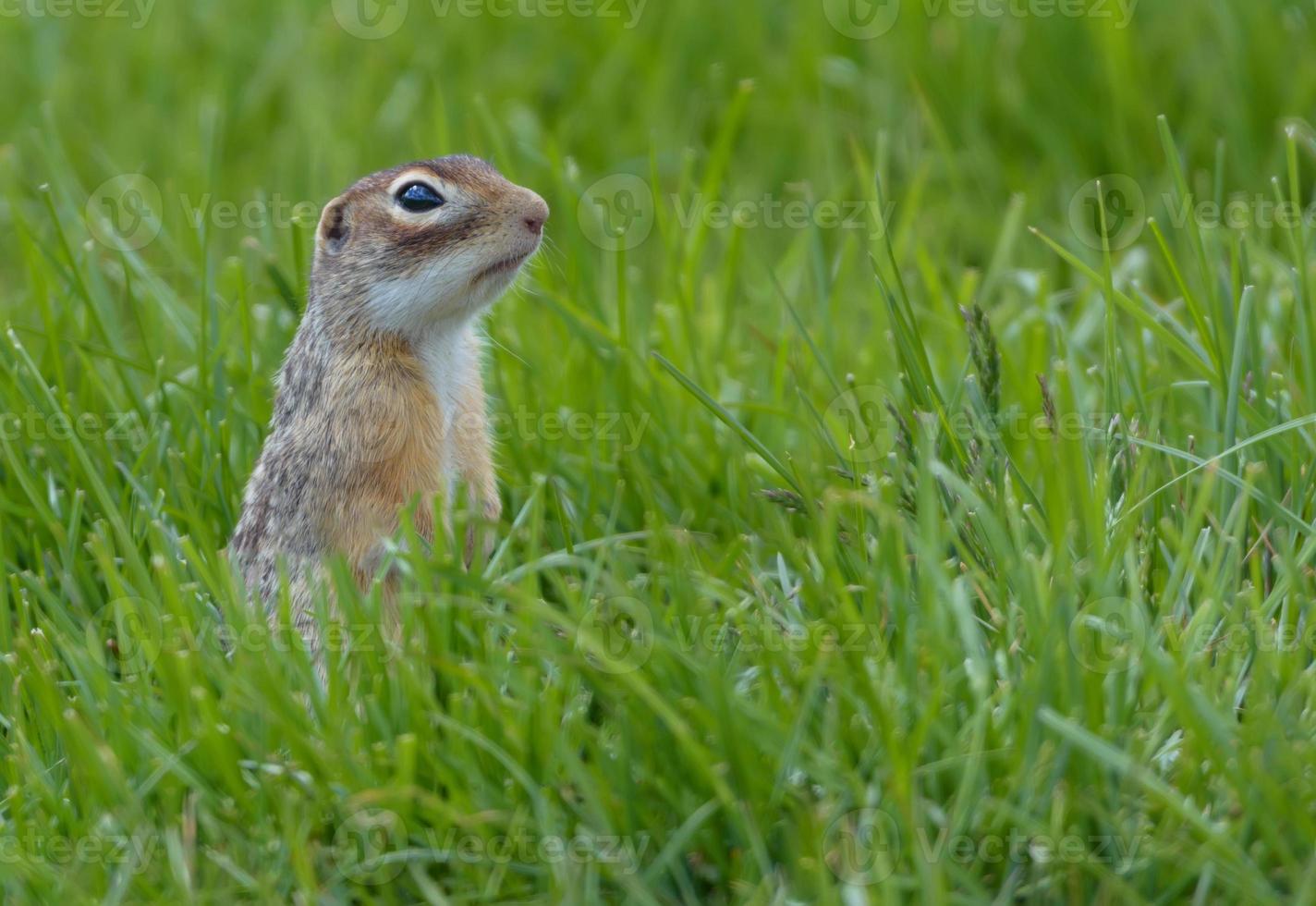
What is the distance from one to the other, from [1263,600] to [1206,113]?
12.3 ft

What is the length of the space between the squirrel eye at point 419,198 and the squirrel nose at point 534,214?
0.78ft

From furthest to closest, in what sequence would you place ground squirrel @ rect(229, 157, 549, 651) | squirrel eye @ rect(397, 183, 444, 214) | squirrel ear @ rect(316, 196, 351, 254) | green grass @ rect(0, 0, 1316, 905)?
1. squirrel ear @ rect(316, 196, 351, 254)
2. squirrel eye @ rect(397, 183, 444, 214)
3. ground squirrel @ rect(229, 157, 549, 651)
4. green grass @ rect(0, 0, 1316, 905)

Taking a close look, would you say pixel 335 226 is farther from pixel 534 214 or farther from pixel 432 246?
pixel 534 214

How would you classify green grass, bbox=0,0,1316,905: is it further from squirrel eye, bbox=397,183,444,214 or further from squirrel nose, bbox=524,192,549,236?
squirrel eye, bbox=397,183,444,214

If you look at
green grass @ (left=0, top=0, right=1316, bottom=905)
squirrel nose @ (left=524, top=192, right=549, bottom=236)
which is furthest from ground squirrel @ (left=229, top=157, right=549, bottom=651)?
green grass @ (left=0, top=0, right=1316, bottom=905)

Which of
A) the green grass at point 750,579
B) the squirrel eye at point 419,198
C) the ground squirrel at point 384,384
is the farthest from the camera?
the squirrel eye at point 419,198

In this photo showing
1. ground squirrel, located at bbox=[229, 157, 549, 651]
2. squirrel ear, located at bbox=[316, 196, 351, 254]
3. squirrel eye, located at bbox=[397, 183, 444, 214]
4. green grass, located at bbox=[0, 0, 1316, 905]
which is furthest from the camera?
squirrel ear, located at bbox=[316, 196, 351, 254]

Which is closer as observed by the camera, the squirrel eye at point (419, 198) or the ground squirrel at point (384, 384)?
the ground squirrel at point (384, 384)

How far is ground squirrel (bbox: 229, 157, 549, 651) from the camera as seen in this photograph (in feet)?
13.0

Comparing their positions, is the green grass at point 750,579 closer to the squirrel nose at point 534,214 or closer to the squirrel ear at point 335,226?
the squirrel ear at point 335,226

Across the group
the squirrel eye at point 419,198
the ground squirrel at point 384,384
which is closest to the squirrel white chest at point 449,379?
the ground squirrel at point 384,384

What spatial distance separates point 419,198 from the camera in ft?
13.6

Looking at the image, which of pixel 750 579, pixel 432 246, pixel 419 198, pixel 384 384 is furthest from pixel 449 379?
pixel 750 579

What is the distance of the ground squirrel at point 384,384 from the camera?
396cm
